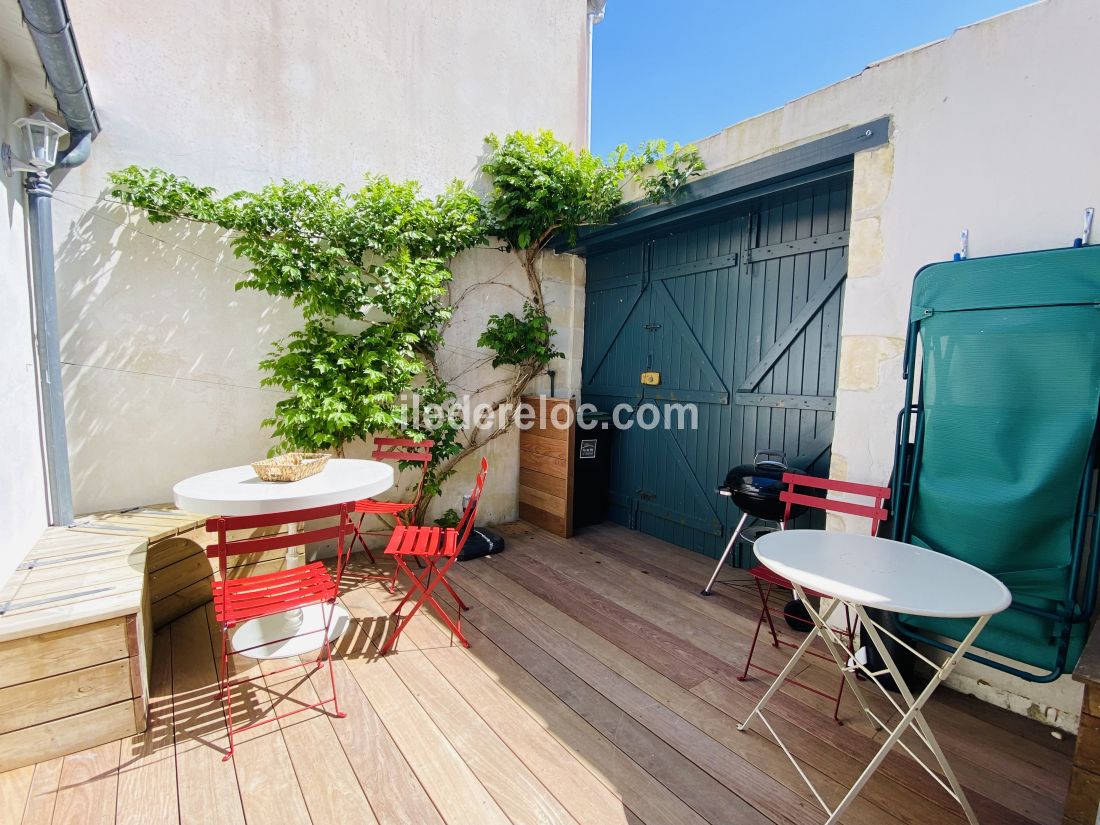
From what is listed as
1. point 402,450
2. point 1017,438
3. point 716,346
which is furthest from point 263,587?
point 716,346

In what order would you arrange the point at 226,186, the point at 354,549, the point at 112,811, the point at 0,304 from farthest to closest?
the point at 354,549 → the point at 226,186 → the point at 0,304 → the point at 112,811

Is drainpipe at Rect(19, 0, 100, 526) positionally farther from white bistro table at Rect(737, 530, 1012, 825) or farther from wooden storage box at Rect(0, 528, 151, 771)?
white bistro table at Rect(737, 530, 1012, 825)

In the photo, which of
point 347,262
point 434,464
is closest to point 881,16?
point 347,262

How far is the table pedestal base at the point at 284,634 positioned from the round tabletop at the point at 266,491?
516mm

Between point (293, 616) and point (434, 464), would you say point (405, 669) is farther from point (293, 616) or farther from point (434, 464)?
point (434, 464)

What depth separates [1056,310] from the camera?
1838 millimetres

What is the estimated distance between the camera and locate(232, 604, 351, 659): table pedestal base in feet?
7.43

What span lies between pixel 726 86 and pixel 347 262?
6619 millimetres

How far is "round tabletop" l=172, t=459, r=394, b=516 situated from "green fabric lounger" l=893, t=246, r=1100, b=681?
2.51 m

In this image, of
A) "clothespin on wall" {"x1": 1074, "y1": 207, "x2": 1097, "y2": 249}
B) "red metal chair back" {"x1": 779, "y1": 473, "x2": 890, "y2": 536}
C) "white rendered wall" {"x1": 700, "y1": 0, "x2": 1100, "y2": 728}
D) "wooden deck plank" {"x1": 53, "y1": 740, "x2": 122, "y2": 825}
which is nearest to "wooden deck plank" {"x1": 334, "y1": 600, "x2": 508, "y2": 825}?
"wooden deck plank" {"x1": 53, "y1": 740, "x2": 122, "y2": 825}

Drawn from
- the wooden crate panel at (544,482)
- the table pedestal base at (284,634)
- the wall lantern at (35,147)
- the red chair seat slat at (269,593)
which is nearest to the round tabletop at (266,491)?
the red chair seat slat at (269,593)

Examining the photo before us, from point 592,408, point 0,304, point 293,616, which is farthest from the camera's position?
point 592,408

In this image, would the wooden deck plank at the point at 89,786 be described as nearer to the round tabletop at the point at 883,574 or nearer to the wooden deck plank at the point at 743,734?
the wooden deck plank at the point at 743,734

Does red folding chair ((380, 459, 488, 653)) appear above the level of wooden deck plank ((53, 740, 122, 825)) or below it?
above
